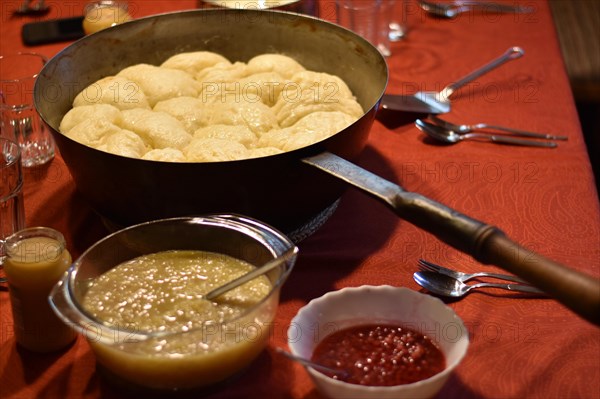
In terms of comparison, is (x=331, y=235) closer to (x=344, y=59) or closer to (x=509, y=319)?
(x=509, y=319)

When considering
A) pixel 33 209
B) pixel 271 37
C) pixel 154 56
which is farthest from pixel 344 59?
pixel 33 209

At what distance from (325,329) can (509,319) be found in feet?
0.99

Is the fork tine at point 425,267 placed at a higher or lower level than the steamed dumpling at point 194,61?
lower

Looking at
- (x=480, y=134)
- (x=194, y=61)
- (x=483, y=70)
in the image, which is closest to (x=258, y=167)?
(x=194, y=61)

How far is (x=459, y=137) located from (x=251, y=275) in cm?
80

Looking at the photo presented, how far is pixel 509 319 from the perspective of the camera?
3.46 ft

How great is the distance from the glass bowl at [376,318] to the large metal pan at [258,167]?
0.12 meters

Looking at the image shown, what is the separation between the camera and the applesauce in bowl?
2.75 feet

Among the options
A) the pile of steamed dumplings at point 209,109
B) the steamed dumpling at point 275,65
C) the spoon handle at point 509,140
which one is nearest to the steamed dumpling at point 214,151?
the pile of steamed dumplings at point 209,109

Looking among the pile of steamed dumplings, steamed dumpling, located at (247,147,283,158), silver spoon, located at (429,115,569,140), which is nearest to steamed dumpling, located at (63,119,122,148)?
the pile of steamed dumplings

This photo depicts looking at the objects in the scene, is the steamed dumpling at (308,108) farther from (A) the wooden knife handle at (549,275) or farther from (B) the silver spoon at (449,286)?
(A) the wooden knife handle at (549,275)

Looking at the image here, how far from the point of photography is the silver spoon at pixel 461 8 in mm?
2105

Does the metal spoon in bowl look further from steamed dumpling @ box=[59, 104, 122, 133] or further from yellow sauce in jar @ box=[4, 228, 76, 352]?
steamed dumpling @ box=[59, 104, 122, 133]

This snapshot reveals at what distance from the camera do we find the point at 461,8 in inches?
83.9
